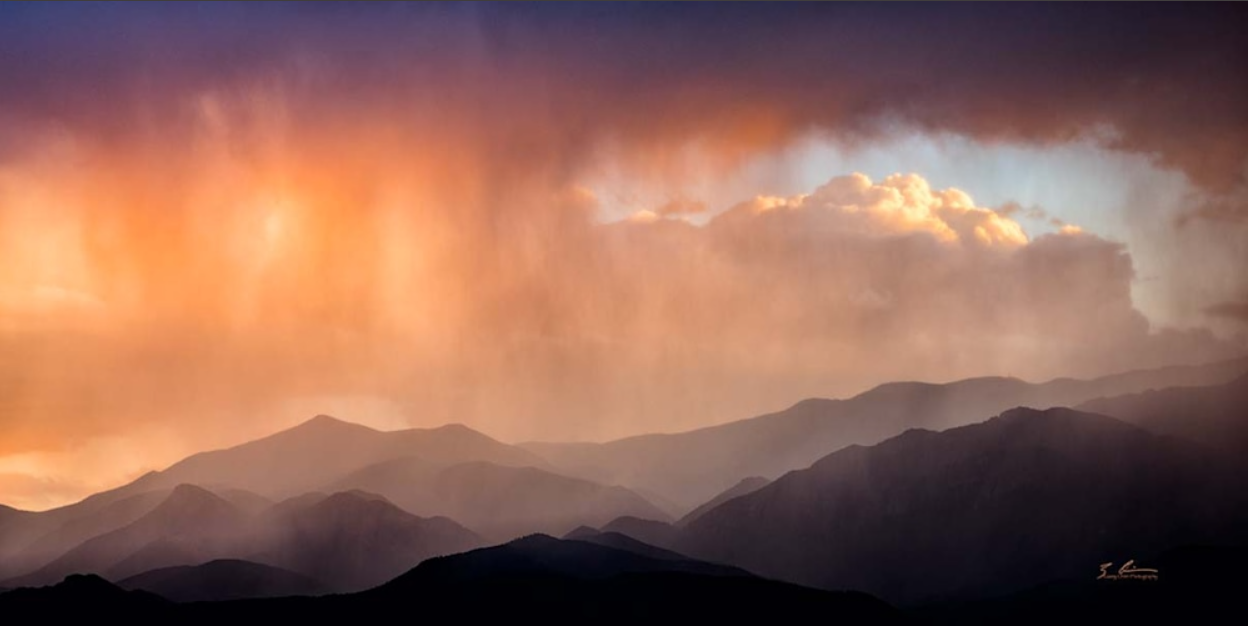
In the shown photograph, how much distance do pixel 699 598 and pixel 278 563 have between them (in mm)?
85080

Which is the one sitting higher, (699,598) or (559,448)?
(559,448)

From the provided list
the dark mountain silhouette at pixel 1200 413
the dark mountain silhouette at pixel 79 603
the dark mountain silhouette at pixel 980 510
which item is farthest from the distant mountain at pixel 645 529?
the dark mountain silhouette at pixel 1200 413

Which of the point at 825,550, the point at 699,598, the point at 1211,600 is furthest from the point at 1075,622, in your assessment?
the point at 825,550

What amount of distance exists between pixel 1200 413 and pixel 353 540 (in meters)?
130

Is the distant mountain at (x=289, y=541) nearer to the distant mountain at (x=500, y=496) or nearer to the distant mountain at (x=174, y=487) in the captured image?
the distant mountain at (x=174, y=487)

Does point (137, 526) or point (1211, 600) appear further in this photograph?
point (137, 526)

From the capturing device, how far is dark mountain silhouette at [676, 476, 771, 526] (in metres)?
190

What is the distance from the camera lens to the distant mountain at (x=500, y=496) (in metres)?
183

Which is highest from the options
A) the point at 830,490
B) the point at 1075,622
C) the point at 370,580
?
the point at 830,490

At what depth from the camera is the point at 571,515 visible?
185 meters

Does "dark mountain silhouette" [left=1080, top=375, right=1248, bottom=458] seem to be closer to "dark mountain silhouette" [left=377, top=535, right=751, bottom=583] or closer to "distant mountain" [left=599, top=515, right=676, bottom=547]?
"distant mountain" [left=599, top=515, right=676, bottom=547]

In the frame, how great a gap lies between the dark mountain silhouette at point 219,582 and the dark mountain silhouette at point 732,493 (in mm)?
61029

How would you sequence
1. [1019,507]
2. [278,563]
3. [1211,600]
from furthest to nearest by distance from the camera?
[278,563], [1019,507], [1211,600]

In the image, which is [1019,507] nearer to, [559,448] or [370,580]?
[559,448]
